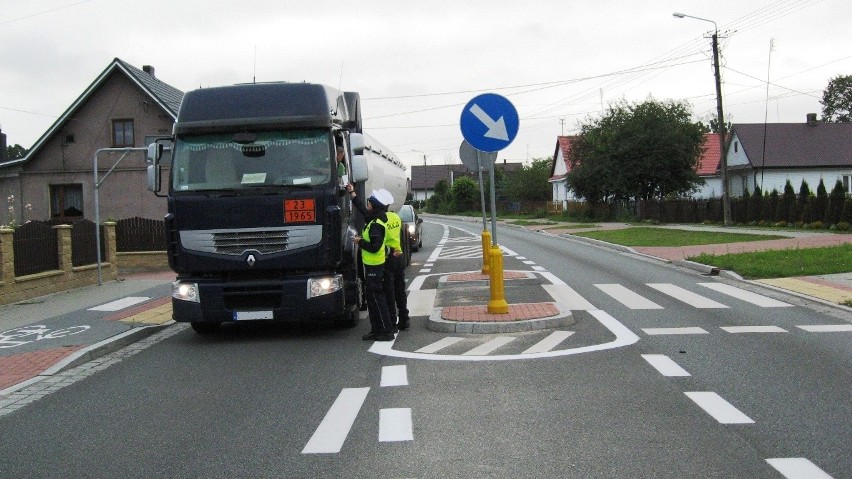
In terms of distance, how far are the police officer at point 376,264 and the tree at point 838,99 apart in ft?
316

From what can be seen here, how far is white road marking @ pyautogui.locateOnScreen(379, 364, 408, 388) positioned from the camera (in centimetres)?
738

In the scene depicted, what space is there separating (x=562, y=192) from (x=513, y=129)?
72.7 metres

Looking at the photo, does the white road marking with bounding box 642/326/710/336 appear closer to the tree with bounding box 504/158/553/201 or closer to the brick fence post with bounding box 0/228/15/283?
the brick fence post with bounding box 0/228/15/283

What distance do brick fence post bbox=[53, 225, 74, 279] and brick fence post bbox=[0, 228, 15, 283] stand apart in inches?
75.1

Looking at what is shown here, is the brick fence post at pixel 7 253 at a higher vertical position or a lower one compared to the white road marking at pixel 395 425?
higher

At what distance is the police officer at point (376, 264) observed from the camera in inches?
391

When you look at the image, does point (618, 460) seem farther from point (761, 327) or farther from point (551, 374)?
point (761, 327)

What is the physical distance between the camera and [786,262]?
58.0 feet

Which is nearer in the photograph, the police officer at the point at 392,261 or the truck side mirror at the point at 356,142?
the truck side mirror at the point at 356,142

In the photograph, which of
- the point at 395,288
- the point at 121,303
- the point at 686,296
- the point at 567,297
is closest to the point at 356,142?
the point at 395,288

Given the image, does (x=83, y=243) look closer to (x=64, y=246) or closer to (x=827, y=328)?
(x=64, y=246)

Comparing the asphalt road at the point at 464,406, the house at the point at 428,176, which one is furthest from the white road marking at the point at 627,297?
the house at the point at 428,176

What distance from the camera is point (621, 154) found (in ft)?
165

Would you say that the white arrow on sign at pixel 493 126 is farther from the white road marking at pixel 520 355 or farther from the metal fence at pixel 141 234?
the metal fence at pixel 141 234
